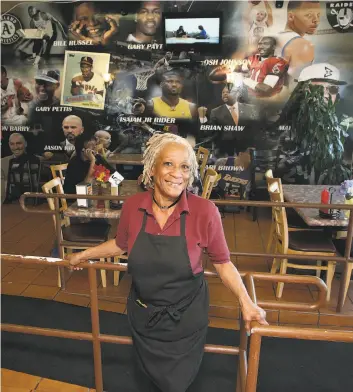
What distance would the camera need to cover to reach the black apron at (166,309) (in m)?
1.40

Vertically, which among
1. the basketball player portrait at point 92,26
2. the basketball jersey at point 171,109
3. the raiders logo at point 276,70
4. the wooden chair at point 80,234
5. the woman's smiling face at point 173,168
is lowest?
the wooden chair at point 80,234

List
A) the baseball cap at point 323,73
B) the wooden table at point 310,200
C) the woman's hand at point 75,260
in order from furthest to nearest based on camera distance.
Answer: the baseball cap at point 323,73
the wooden table at point 310,200
the woman's hand at point 75,260

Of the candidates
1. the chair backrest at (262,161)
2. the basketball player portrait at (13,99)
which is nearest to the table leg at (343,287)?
the chair backrest at (262,161)

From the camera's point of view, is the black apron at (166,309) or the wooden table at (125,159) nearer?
the black apron at (166,309)

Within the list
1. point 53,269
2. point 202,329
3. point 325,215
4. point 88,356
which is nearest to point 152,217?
point 202,329

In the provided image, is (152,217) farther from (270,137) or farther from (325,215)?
(270,137)

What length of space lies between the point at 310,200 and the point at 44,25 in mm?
4653

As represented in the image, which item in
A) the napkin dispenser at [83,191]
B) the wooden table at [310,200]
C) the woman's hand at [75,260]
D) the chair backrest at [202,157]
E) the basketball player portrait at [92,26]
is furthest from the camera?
the basketball player portrait at [92,26]

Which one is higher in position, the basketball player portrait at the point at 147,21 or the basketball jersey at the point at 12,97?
the basketball player portrait at the point at 147,21

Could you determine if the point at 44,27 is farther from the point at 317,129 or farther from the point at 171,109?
the point at 317,129

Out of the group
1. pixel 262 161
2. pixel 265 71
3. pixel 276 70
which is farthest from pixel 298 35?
pixel 262 161

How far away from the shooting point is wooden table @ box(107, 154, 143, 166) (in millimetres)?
5289

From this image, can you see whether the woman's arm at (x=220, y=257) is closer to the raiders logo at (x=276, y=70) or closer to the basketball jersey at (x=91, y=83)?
the raiders logo at (x=276, y=70)

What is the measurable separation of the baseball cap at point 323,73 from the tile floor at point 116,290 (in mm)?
2379
